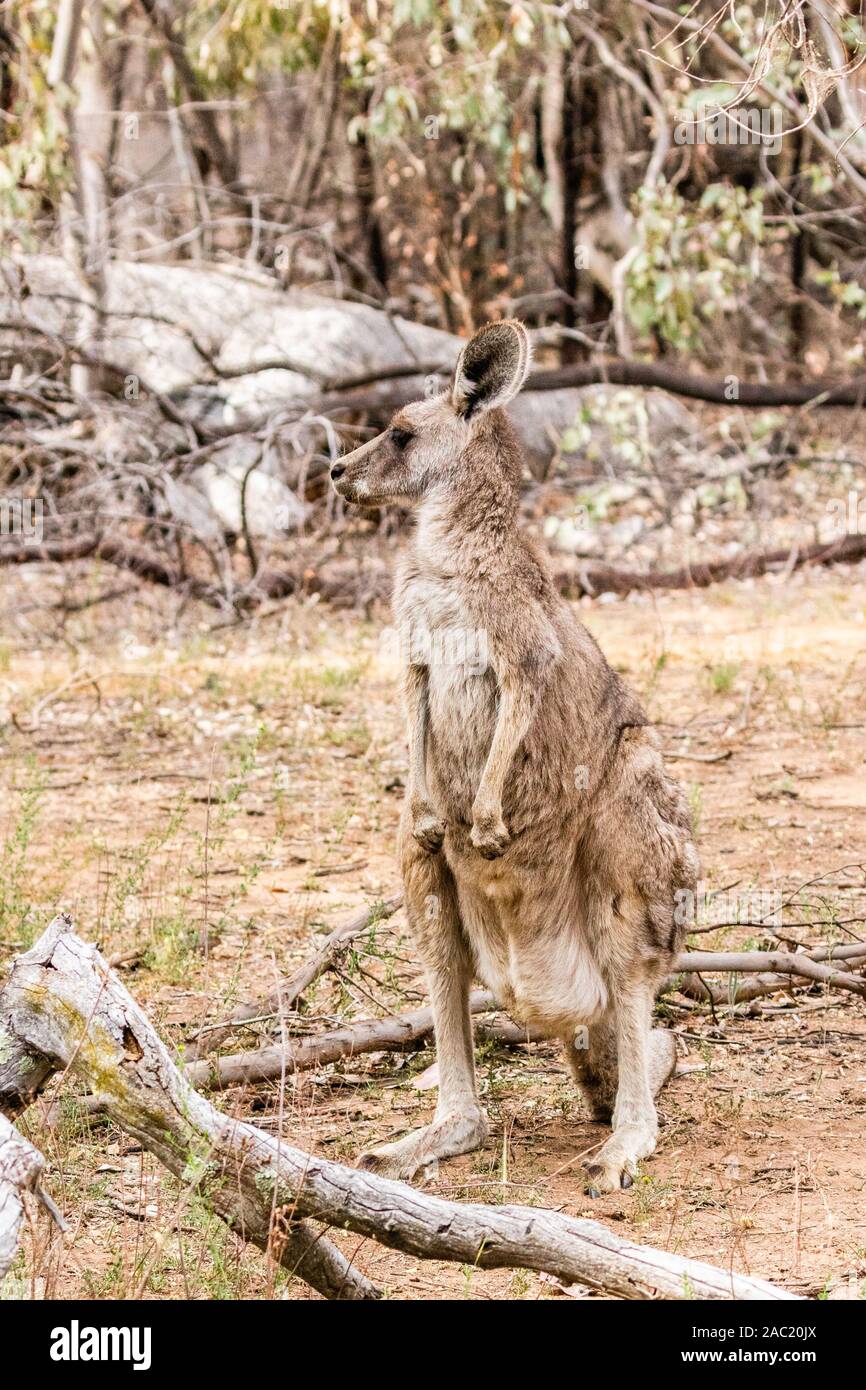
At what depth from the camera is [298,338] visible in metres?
11.3

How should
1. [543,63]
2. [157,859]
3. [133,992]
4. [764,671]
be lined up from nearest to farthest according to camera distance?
[133,992], [157,859], [764,671], [543,63]

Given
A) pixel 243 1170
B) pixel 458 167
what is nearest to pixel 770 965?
pixel 243 1170

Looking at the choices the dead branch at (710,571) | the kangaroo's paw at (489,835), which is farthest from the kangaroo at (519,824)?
the dead branch at (710,571)

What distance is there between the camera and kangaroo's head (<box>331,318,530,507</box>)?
3.77 meters

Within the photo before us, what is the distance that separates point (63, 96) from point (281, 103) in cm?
761

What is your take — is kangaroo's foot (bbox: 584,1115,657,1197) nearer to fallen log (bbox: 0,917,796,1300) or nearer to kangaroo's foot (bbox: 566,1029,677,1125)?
kangaroo's foot (bbox: 566,1029,677,1125)

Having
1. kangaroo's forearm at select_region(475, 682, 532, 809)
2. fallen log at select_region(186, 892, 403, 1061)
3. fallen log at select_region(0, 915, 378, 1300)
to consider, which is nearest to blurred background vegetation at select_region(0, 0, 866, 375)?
fallen log at select_region(186, 892, 403, 1061)

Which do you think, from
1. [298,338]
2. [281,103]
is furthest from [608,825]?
[281,103]

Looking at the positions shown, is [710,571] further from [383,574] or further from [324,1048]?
[324,1048]

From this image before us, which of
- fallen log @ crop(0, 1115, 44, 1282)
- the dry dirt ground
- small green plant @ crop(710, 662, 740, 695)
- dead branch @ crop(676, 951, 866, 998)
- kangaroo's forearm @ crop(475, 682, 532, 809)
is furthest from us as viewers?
small green plant @ crop(710, 662, 740, 695)

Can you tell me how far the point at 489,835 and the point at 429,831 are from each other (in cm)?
15

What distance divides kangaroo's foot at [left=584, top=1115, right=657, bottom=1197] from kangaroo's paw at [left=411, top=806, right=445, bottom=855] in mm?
715
